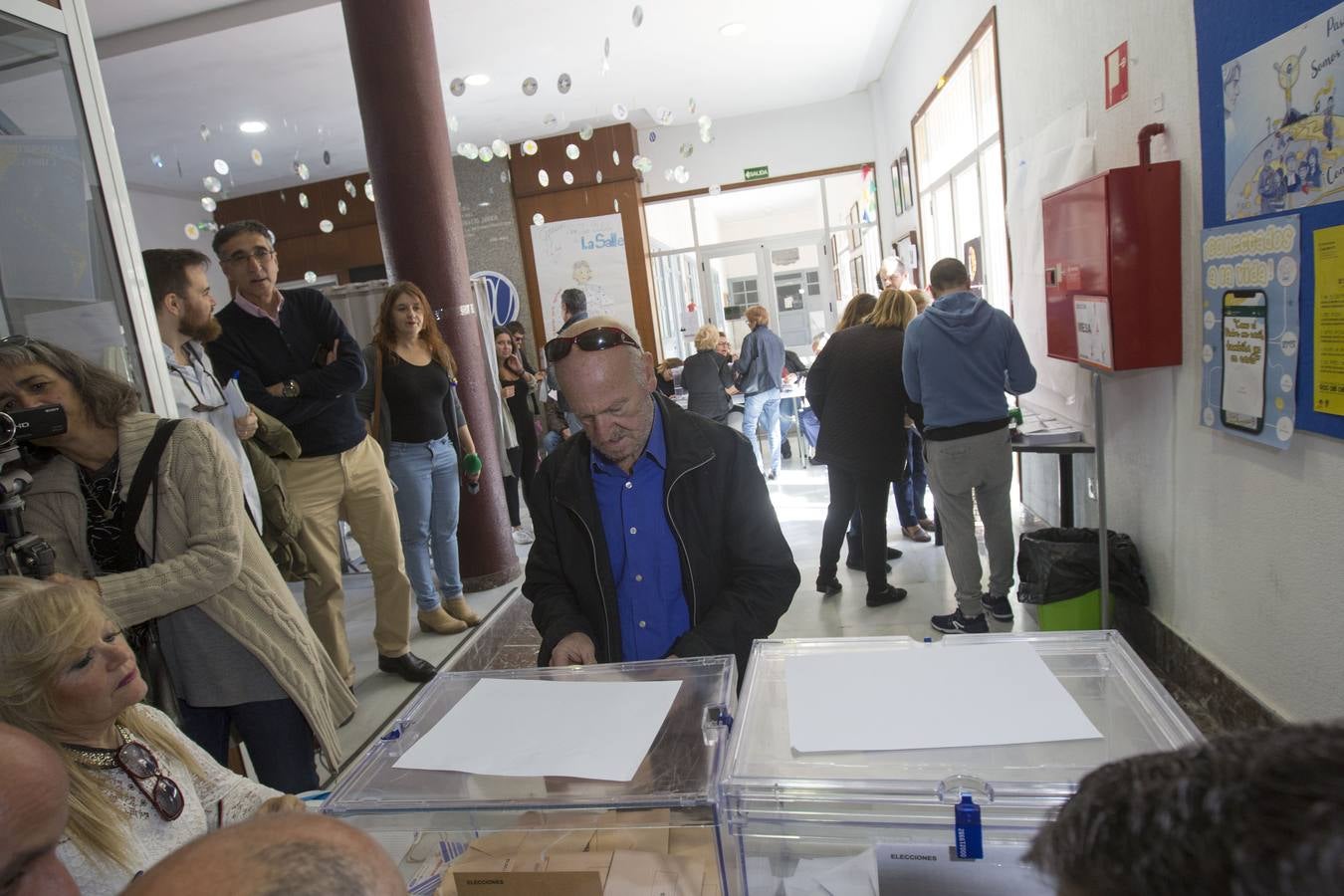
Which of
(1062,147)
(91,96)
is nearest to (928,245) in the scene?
(1062,147)

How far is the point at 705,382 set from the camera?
7.31 metres

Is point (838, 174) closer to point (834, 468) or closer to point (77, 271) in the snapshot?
point (834, 468)

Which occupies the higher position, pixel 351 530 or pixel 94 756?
pixel 94 756

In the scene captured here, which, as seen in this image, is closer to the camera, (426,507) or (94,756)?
(94,756)

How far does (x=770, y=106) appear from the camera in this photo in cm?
947

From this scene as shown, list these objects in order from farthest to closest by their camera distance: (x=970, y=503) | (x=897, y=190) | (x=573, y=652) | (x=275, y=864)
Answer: (x=897, y=190) → (x=970, y=503) → (x=573, y=652) → (x=275, y=864)

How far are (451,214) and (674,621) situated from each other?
3.64 meters

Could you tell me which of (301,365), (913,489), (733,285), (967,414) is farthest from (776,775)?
(733,285)

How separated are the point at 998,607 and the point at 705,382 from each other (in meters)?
4.04

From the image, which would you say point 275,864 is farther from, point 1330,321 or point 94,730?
point 1330,321

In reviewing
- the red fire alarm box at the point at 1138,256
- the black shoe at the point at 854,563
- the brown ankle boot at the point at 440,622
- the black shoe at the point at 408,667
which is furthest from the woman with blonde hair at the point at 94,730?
the black shoe at the point at 854,563

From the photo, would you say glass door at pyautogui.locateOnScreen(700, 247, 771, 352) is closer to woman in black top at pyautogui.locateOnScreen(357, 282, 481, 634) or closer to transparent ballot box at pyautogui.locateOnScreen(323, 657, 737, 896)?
woman in black top at pyautogui.locateOnScreen(357, 282, 481, 634)

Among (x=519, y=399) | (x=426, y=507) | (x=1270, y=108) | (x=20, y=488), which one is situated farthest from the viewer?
(x=519, y=399)

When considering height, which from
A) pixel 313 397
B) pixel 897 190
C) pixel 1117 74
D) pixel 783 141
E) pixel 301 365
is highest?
pixel 783 141
